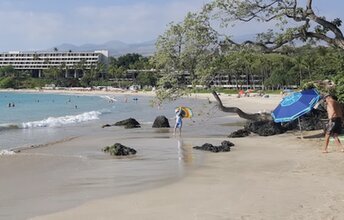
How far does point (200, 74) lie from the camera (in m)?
19.5

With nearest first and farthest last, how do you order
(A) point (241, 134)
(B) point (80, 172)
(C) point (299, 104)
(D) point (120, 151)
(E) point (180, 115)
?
(B) point (80, 172), (D) point (120, 151), (C) point (299, 104), (A) point (241, 134), (E) point (180, 115)

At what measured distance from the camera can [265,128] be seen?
1928 centimetres

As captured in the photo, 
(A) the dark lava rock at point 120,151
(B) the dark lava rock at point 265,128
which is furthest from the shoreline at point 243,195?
(B) the dark lava rock at point 265,128

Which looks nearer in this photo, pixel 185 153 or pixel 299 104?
pixel 185 153

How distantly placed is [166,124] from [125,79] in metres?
142

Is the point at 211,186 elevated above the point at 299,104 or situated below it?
below

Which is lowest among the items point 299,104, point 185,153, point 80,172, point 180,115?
point 80,172

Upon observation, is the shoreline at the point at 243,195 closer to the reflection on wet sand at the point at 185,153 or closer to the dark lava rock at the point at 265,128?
the reflection on wet sand at the point at 185,153

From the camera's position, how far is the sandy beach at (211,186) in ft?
24.8

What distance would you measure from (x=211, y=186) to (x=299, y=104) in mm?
7529

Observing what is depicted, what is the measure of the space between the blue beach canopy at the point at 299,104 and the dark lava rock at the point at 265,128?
7.11 feet

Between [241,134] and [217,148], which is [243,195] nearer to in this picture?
[217,148]

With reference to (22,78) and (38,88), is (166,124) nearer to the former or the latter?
(38,88)

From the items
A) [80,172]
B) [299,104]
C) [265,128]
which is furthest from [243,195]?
[265,128]
